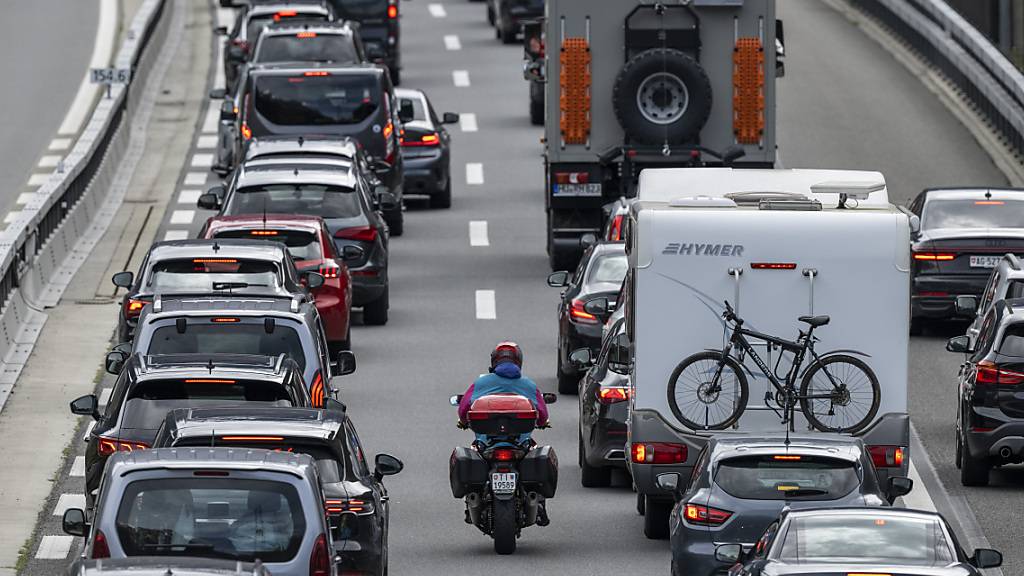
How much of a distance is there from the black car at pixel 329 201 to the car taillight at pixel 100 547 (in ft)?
50.1

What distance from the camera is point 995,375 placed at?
70.4 ft

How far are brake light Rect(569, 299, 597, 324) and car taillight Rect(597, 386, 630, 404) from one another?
14.7 ft

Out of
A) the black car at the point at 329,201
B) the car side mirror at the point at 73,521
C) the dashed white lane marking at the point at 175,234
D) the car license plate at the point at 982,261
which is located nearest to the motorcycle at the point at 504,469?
the car side mirror at the point at 73,521

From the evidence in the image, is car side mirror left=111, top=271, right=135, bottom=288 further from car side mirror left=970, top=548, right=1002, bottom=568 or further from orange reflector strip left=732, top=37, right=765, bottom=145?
car side mirror left=970, top=548, right=1002, bottom=568

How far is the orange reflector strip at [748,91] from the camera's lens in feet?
101

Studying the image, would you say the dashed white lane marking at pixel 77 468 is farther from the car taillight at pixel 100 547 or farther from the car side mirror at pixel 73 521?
the car taillight at pixel 100 547

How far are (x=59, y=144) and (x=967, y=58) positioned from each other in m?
15.9

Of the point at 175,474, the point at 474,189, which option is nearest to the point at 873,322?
the point at 175,474

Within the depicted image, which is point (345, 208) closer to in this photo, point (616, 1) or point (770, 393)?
point (616, 1)

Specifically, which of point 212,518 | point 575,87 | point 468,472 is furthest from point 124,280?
point 212,518

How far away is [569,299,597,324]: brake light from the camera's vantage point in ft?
84.3

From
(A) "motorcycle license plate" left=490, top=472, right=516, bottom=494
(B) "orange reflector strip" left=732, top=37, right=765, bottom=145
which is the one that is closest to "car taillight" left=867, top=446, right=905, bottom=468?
(A) "motorcycle license plate" left=490, top=472, right=516, bottom=494

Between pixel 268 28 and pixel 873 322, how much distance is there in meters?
26.0

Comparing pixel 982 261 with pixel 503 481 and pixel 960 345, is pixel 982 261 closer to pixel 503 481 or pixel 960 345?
pixel 960 345
